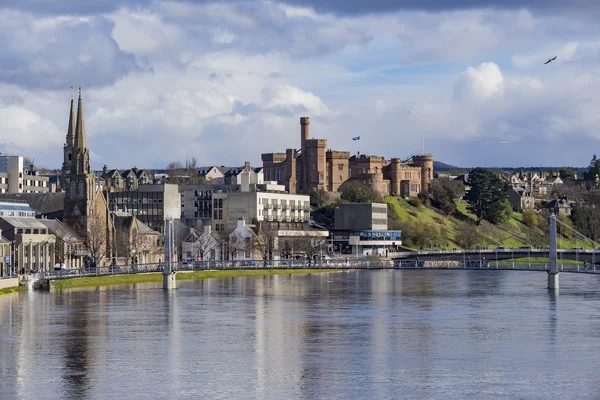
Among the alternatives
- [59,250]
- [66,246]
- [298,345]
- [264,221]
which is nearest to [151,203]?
[264,221]

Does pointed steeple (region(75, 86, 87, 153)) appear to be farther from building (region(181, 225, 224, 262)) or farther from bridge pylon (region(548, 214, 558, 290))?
bridge pylon (region(548, 214, 558, 290))

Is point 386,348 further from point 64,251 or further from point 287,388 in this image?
point 64,251

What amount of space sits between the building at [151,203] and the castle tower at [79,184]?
2977cm

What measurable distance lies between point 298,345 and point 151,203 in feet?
381

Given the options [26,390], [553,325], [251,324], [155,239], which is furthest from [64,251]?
[26,390]

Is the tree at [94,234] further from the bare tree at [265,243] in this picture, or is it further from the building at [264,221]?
the building at [264,221]

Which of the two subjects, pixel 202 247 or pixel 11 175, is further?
pixel 11 175

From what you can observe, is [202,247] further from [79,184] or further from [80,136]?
[80,136]

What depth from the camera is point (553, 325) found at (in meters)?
84.0

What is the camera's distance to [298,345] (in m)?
73.1

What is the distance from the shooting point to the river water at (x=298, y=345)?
58.6 m

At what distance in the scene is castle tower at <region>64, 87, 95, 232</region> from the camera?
152375 mm

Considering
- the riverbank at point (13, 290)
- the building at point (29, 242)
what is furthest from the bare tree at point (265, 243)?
the riverbank at point (13, 290)

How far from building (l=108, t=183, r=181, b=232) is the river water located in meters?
68.6
